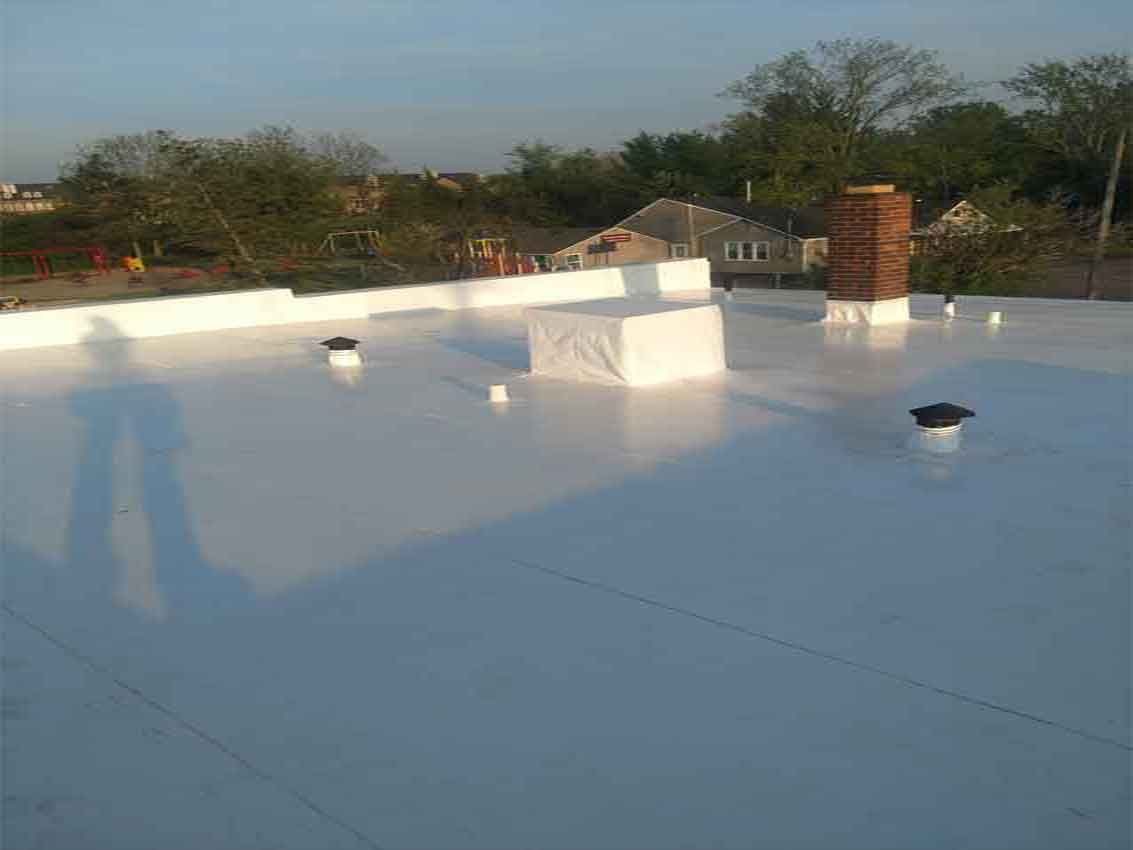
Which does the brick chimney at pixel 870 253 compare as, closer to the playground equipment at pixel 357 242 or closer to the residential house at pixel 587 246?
the playground equipment at pixel 357 242

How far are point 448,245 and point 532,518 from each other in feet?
122

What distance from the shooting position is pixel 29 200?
2323 inches

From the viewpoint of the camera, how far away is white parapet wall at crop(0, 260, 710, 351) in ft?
35.3

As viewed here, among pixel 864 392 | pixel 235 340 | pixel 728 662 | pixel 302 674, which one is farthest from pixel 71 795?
pixel 235 340

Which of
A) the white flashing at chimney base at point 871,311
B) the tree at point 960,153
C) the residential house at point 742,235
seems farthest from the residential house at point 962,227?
the tree at point 960,153

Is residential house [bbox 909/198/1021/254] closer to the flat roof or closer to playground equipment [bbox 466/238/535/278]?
playground equipment [bbox 466/238/535/278]

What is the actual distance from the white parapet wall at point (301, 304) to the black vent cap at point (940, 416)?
9.74 m

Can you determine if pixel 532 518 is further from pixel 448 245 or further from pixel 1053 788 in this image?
pixel 448 245

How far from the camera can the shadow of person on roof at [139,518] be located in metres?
3.37

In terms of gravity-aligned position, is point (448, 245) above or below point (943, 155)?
below

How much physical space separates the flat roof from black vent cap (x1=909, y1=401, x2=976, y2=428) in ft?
0.69

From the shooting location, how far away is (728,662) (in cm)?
264

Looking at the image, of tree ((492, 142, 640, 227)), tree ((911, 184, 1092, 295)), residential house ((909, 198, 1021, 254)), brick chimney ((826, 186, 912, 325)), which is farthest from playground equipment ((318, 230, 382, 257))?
brick chimney ((826, 186, 912, 325))

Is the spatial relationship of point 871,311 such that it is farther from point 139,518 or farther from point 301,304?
point 301,304
